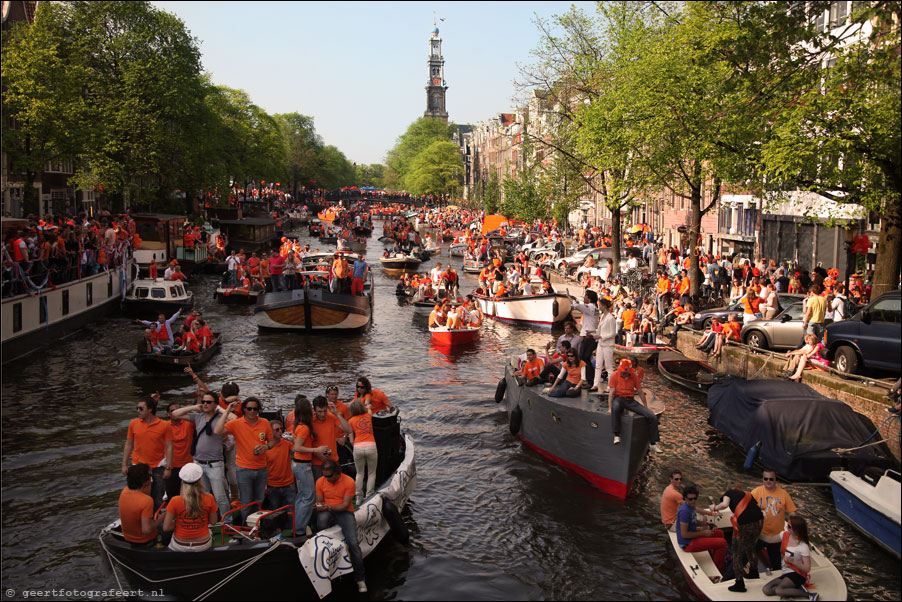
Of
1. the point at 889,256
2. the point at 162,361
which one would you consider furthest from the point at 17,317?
the point at 889,256

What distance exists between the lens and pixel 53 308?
3002cm

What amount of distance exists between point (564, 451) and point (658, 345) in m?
11.1

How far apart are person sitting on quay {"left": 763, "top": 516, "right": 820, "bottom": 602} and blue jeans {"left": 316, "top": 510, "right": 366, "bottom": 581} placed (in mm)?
5315

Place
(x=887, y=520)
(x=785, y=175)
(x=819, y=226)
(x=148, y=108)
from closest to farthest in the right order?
(x=887, y=520) → (x=785, y=175) → (x=819, y=226) → (x=148, y=108)

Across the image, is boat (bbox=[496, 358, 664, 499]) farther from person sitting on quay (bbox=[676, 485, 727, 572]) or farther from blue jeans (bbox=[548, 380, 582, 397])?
person sitting on quay (bbox=[676, 485, 727, 572])


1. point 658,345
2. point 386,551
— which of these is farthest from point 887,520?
point 658,345

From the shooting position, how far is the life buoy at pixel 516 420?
18844mm

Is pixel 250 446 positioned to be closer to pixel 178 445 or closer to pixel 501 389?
pixel 178 445

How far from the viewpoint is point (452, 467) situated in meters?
17.7

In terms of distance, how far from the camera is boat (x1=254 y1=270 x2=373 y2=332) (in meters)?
31.8

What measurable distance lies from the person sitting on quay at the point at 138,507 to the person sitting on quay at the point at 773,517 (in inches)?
315

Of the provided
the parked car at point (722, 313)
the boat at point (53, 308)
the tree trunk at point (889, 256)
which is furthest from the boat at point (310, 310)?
the tree trunk at point (889, 256)

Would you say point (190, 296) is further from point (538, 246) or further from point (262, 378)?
point (538, 246)

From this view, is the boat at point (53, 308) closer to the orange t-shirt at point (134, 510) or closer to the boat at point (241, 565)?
the boat at point (241, 565)
